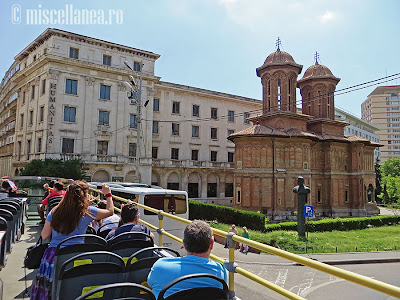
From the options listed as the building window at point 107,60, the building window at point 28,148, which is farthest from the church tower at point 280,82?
the building window at point 28,148

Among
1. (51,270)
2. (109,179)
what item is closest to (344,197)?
(109,179)

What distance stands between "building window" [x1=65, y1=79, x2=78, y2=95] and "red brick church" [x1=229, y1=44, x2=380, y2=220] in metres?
20.4

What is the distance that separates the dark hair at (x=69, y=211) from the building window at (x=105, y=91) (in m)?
36.5

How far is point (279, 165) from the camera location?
31.9 m

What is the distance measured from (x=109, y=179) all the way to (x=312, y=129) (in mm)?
27960

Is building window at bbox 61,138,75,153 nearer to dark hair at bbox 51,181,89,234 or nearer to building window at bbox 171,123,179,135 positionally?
building window at bbox 171,123,179,135

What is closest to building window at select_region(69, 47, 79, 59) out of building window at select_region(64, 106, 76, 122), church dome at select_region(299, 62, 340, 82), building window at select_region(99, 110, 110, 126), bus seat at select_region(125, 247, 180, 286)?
building window at select_region(64, 106, 76, 122)

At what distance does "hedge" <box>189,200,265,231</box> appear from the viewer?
23562 mm

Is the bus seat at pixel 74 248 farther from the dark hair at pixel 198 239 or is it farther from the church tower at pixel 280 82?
the church tower at pixel 280 82

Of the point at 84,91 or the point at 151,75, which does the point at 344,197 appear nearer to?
the point at 151,75

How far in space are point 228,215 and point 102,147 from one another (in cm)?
1987

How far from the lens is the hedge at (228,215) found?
77.3 ft

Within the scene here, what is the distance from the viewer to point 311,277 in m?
12.4

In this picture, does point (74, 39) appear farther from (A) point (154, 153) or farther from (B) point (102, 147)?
(A) point (154, 153)
